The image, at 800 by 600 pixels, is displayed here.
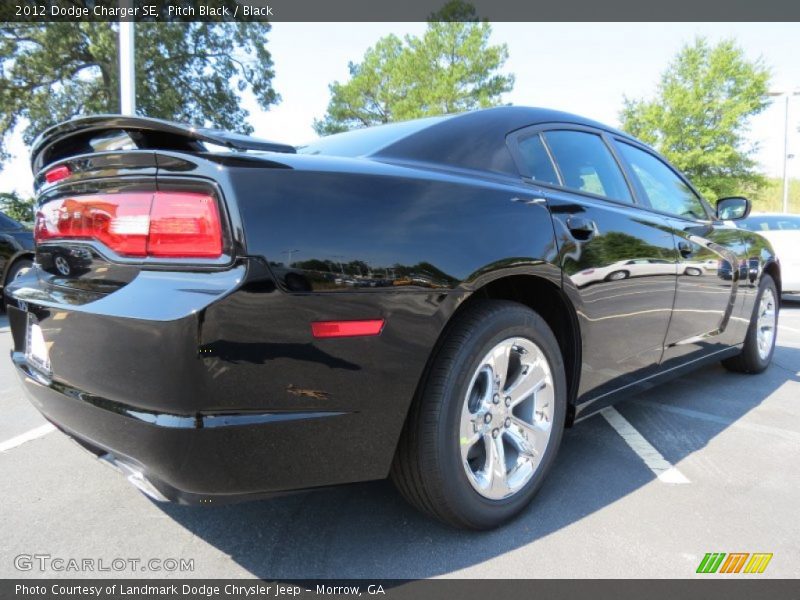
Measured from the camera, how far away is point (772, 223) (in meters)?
8.96

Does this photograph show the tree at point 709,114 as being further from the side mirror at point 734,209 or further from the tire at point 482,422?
the tire at point 482,422

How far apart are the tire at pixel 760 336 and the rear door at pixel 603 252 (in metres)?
1.80

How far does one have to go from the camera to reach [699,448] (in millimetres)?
2854

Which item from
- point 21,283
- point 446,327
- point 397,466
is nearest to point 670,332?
point 446,327

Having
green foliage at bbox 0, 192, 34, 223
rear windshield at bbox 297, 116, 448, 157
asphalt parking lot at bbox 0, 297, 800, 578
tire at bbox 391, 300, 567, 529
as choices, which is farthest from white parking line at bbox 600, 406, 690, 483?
green foliage at bbox 0, 192, 34, 223

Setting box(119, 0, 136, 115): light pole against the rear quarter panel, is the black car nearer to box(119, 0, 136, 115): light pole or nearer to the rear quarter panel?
the rear quarter panel

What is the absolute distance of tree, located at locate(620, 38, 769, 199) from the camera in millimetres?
21016

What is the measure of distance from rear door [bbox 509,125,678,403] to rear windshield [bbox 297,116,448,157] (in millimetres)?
436

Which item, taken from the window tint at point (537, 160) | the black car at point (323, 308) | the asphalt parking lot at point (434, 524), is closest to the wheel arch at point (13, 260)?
the asphalt parking lot at point (434, 524)

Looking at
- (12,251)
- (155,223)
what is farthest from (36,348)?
(12,251)

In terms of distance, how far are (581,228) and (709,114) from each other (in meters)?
23.2

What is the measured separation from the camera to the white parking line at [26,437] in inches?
112

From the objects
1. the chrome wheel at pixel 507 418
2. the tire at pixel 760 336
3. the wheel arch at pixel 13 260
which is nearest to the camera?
the chrome wheel at pixel 507 418

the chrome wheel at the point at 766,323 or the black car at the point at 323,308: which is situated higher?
the black car at the point at 323,308
